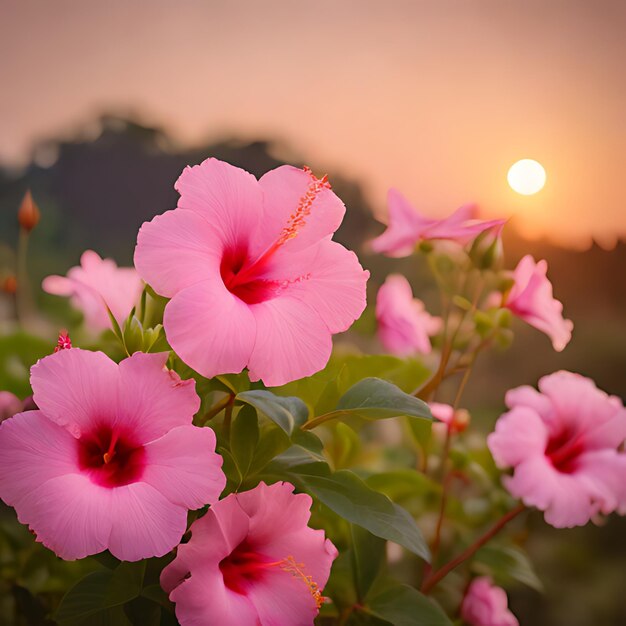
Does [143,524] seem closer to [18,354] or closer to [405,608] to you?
[405,608]

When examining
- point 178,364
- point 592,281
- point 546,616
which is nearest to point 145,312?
point 178,364

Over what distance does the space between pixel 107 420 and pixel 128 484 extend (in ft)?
0.10

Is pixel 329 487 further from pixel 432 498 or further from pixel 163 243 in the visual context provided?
pixel 432 498

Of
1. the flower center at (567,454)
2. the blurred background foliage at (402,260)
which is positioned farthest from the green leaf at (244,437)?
the blurred background foliage at (402,260)

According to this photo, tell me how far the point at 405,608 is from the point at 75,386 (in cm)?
19

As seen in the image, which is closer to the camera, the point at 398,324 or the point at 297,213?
the point at 297,213

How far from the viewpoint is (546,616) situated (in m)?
1.14

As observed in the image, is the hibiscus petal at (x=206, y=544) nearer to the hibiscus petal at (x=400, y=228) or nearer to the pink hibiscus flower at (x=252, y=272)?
the pink hibiscus flower at (x=252, y=272)

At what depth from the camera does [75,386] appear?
0.30 metres

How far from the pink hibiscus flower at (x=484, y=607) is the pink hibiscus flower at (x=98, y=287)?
299 mm

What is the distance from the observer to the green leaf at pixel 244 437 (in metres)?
0.34

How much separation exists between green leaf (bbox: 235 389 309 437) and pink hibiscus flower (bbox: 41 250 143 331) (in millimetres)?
94

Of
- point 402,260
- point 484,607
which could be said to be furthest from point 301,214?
point 402,260

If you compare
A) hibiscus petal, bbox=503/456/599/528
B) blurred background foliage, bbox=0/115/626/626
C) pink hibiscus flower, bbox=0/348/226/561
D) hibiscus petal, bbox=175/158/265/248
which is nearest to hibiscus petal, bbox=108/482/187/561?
pink hibiscus flower, bbox=0/348/226/561
